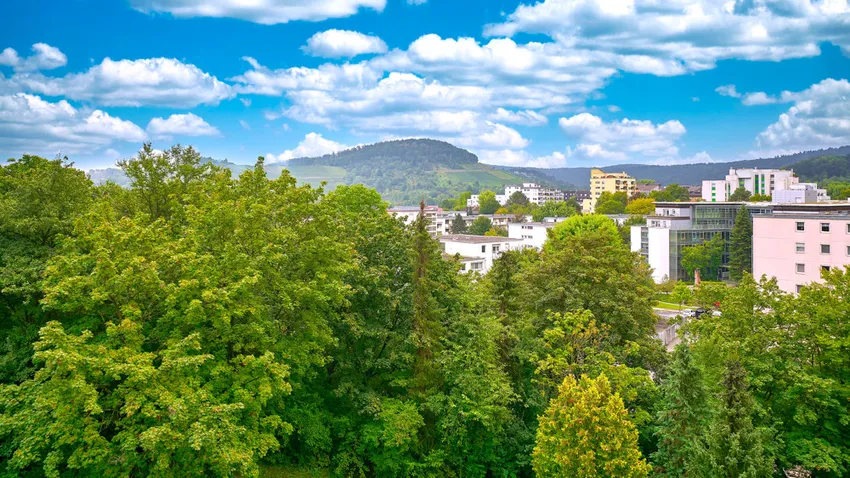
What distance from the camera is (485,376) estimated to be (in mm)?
22625

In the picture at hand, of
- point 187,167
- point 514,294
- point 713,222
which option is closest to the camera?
point 187,167

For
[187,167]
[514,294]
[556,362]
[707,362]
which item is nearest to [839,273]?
[707,362]

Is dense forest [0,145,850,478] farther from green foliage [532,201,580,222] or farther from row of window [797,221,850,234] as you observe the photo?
green foliage [532,201,580,222]

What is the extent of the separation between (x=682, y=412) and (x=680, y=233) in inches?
2414

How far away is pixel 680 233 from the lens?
74.6 m

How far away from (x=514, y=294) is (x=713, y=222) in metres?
56.2

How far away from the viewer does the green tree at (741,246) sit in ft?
231

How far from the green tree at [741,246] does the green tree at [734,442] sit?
6060 cm

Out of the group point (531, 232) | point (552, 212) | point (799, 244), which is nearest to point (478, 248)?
point (531, 232)

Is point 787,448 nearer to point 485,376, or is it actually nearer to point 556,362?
point 556,362

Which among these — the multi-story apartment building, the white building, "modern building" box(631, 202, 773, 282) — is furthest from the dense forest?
the multi-story apartment building

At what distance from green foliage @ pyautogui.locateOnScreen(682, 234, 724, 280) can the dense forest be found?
156 ft

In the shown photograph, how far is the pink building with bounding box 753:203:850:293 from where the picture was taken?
1855 inches

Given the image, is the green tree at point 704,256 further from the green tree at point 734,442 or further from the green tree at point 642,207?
the green tree at point 734,442
